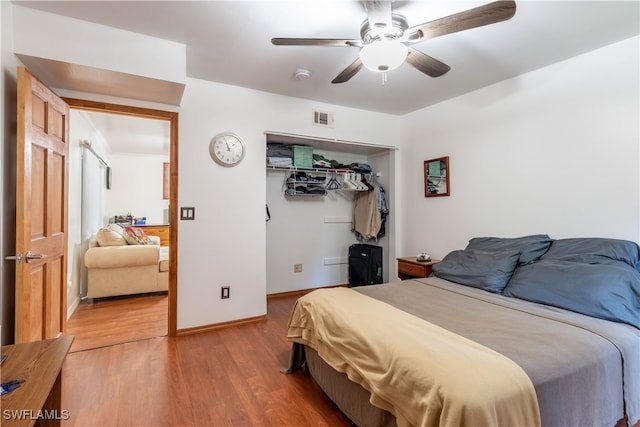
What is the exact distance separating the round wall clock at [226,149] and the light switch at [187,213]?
1.79 ft

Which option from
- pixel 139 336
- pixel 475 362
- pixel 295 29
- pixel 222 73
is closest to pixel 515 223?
pixel 475 362

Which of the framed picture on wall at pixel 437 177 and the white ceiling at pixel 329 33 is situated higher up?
the white ceiling at pixel 329 33

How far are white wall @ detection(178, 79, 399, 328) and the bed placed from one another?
118 cm

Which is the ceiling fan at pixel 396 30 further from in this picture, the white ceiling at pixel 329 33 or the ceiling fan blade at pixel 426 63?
the white ceiling at pixel 329 33

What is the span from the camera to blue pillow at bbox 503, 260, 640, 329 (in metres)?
1.76

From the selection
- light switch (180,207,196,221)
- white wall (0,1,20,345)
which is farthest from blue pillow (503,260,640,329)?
white wall (0,1,20,345)

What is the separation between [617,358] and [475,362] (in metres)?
0.88

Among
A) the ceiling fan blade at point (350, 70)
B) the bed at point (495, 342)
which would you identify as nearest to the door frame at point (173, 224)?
the bed at point (495, 342)

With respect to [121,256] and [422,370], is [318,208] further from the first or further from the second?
[422,370]

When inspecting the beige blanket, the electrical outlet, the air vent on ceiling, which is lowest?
the electrical outlet

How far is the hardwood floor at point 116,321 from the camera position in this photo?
Result: 2809 mm

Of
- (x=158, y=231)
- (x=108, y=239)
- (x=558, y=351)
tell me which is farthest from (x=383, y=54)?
(x=158, y=231)

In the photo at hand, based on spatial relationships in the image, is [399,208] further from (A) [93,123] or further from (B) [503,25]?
(A) [93,123]

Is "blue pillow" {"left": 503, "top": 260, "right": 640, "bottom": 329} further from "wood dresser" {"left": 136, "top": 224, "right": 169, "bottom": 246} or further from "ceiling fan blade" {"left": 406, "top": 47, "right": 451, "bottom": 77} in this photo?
"wood dresser" {"left": 136, "top": 224, "right": 169, "bottom": 246}
